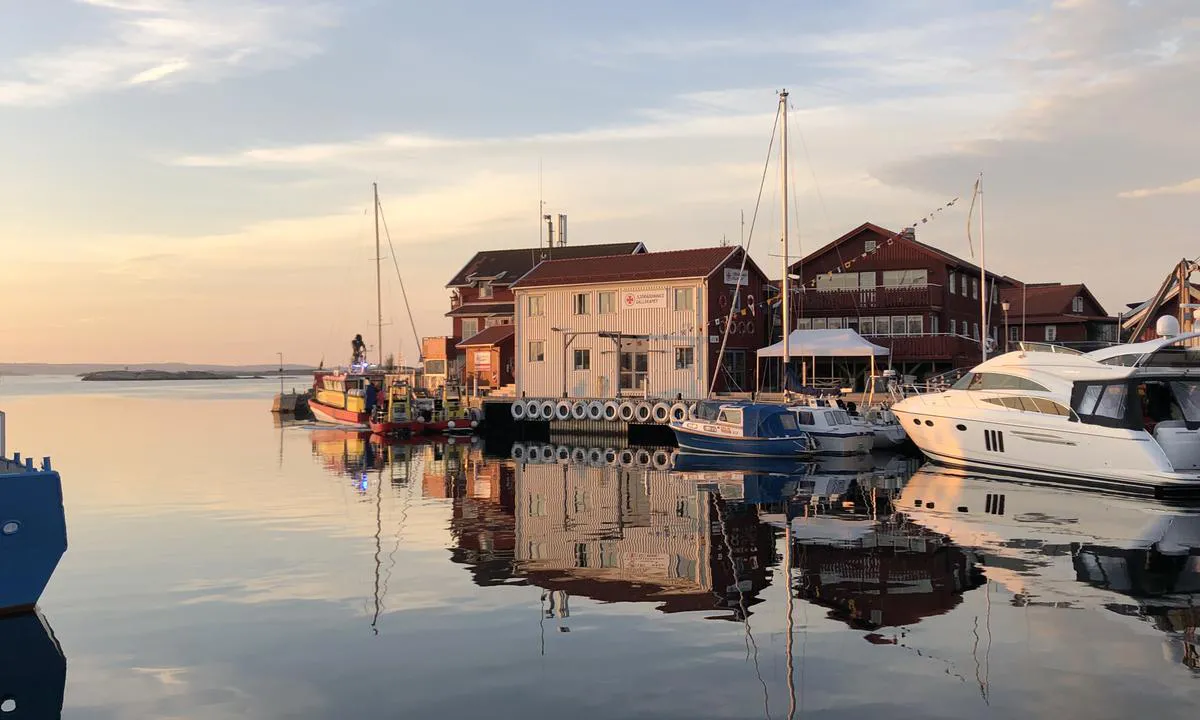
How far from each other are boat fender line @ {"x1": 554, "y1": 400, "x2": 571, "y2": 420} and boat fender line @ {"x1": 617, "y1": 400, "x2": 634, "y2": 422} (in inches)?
124

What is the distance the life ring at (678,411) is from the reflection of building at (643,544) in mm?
15865

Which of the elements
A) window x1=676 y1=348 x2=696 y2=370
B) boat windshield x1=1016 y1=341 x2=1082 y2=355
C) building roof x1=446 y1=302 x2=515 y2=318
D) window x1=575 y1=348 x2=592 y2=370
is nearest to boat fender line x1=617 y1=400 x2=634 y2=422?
window x1=676 y1=348 x2=696 y2=370

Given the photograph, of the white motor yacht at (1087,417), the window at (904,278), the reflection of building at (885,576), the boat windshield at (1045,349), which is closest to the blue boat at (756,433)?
the white motor yacht at (1087,417)

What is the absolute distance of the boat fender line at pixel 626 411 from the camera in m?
47.4

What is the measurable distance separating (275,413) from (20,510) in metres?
67.5

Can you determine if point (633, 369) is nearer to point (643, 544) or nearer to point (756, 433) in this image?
point (756, 433)

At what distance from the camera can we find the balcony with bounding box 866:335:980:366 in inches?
1922

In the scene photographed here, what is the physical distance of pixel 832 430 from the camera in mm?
36094

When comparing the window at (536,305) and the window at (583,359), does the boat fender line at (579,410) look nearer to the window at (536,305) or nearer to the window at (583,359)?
the window at (583,359)

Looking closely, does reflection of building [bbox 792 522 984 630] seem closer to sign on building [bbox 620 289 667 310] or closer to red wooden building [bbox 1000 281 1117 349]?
sign on building [bbox 620 289 667 310]

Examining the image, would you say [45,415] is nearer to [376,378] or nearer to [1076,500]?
[376,378]

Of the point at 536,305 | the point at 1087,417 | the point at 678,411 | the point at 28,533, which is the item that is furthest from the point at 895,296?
the point at 28,533

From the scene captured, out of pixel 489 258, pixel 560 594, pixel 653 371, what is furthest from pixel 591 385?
pixel 560 594

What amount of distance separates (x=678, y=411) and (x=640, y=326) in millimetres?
6518
